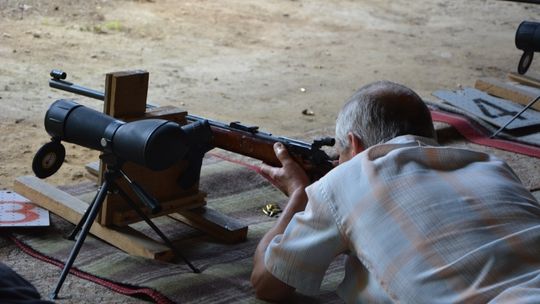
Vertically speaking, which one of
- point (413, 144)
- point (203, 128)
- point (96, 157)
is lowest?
point (96, 157)

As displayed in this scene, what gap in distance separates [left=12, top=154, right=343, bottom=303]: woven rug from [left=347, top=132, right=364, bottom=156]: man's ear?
78 cm

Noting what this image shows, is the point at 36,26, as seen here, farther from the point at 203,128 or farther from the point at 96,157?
the point at 203,128

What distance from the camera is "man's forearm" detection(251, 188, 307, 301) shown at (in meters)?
2.93

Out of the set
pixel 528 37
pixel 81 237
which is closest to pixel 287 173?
pixel 81 237

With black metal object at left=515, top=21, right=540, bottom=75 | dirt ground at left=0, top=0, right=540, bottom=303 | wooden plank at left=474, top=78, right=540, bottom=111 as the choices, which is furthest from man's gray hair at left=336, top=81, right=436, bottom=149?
wooden plank at left=474, top=78, right=540, bottom=111

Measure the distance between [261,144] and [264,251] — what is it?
50 cm

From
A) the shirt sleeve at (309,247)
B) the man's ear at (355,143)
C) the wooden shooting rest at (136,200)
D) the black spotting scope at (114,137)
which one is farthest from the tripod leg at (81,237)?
the man's ear at (355,143)

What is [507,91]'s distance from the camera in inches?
239

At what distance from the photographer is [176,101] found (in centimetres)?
619

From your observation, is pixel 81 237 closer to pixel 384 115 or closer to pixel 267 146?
pixel 267 146

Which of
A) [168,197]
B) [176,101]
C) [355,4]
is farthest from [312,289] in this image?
[355,4]

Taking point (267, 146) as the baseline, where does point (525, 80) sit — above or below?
below

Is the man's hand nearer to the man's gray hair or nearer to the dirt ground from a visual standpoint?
the man's gray hair

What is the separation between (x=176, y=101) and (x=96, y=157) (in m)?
1.22
